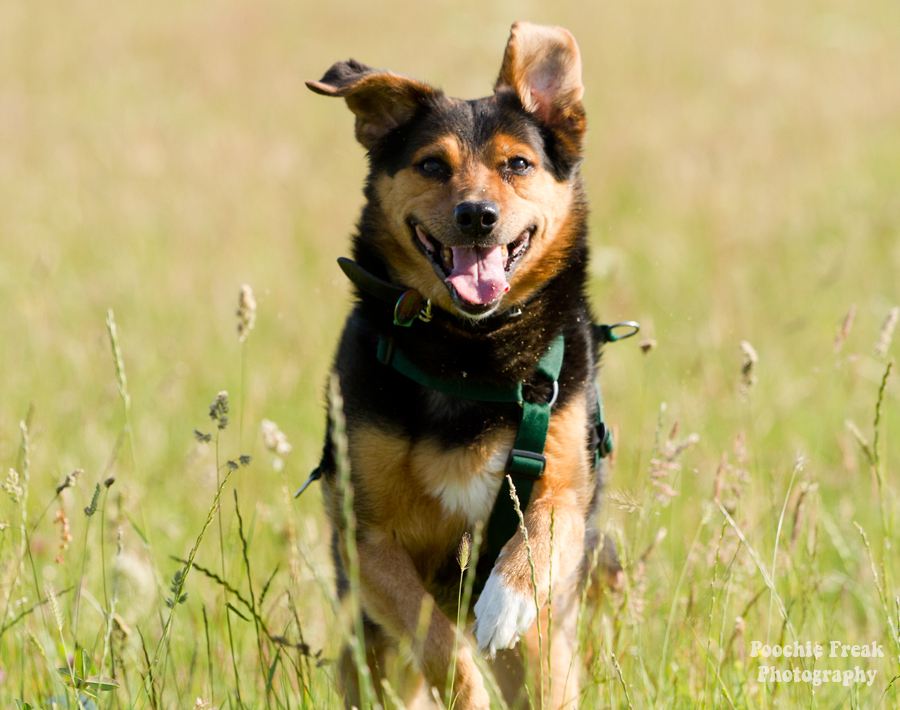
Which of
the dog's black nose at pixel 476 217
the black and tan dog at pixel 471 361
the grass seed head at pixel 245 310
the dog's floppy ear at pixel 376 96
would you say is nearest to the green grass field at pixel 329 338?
the grass seed head at pixel 245 310

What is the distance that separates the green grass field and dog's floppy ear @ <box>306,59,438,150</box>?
1.09 metres

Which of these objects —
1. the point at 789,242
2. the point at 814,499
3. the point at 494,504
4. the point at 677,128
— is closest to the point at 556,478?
the point at 494,504

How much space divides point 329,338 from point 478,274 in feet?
11.6

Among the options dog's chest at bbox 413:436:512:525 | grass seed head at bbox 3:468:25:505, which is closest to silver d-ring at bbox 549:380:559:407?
dog's chest at bbox 413:436:512:525

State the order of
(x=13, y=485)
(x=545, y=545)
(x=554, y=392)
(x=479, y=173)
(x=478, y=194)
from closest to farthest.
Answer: (x=13, y=485) < (x=545, y=545) < (x=554, y=392) < (x=478, y=194) < (x=479, y=173)

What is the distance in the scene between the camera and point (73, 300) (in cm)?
681

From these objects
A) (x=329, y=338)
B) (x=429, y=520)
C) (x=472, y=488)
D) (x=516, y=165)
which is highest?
(x=516, y=165)

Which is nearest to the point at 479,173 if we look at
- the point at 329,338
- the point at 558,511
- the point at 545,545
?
the point at 558,511

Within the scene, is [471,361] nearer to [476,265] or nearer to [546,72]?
[476,265]

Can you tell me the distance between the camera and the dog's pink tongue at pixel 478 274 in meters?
2.81

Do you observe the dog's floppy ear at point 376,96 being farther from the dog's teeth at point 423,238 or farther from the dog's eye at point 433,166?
the dog's teeth at point 423,238

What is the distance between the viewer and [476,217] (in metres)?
2.83

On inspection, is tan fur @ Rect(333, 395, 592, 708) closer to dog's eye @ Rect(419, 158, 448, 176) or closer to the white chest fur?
the white chest fur

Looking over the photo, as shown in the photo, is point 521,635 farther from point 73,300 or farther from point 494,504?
point 73,300
